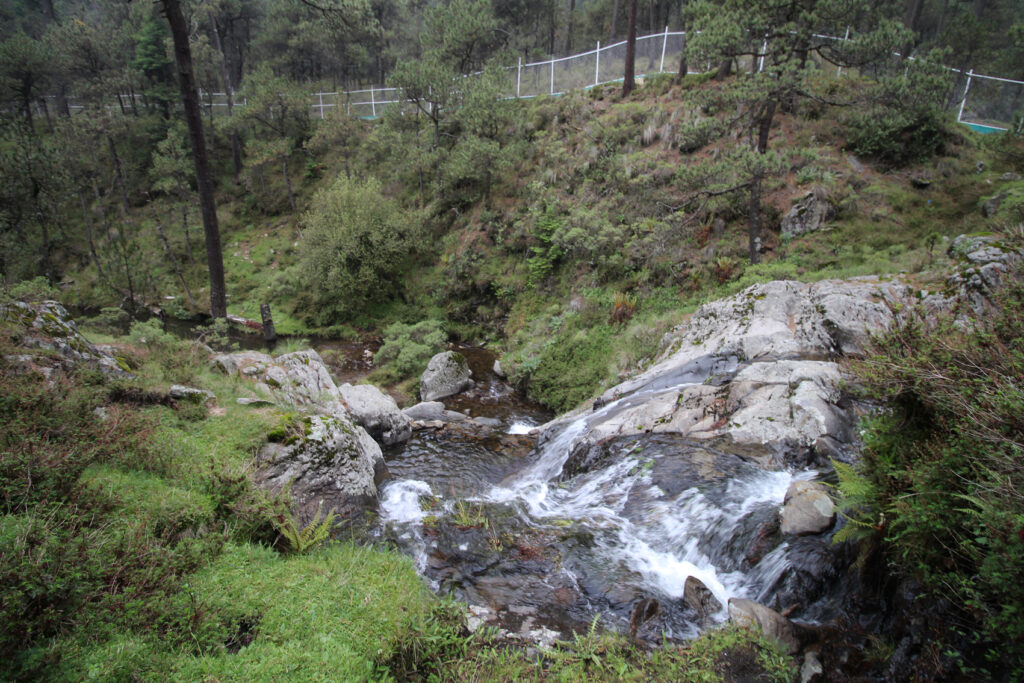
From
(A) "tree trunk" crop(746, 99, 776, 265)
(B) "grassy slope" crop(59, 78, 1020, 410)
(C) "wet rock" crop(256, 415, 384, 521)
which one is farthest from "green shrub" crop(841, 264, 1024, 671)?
(A) "tree trunk" crop(746, 99, 776, 265)

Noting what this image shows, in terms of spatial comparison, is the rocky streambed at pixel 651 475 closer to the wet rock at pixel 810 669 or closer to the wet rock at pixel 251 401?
the wet rock at pixel 251 401

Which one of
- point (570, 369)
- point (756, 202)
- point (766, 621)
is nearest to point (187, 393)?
point (766, 621)

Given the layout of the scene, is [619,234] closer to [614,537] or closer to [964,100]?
[614,537]

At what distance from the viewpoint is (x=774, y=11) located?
476 inches

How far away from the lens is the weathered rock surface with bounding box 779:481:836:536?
16.6 ft

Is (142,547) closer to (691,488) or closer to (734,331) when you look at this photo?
(691,488)

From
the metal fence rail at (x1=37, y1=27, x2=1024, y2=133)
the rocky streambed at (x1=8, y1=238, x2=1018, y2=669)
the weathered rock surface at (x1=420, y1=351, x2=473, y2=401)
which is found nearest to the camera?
the rocky streambed at (x1=8, y1=238, x2=1018, y2=669)

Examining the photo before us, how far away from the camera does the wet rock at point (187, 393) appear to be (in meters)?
7.10

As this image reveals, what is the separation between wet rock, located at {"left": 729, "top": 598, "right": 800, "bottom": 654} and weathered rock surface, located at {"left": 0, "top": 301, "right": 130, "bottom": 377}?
341 inches

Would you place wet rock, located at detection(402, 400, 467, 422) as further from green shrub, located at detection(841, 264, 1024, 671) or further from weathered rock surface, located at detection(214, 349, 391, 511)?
green shrub, located at detection(841, 264, 1024, 671)

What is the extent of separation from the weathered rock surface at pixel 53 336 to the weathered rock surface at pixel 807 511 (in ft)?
30.7

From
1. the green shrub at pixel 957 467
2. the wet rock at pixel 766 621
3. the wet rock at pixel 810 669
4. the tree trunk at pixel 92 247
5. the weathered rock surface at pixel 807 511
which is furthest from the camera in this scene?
the tree trunk at pixel 92 247

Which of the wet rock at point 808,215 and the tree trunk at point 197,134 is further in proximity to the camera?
the wet rock at point 808,215

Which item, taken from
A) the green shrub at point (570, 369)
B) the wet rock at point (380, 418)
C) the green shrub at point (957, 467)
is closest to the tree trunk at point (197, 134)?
the wet rock at point (380, 418)
